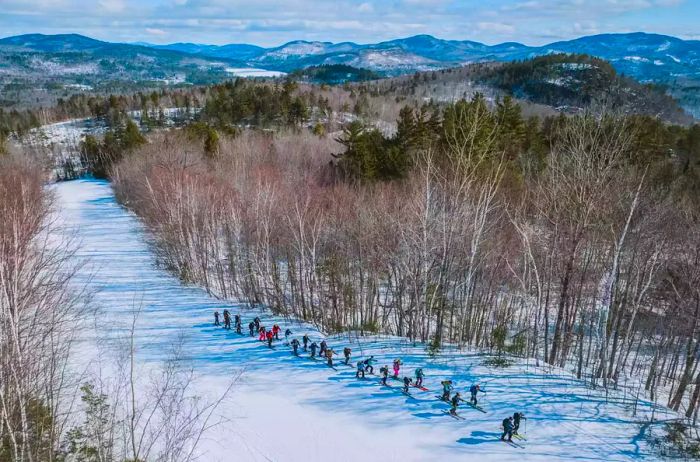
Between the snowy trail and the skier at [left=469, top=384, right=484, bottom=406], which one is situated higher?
the skier at [left=469, top=384, right=484, bottom=406]

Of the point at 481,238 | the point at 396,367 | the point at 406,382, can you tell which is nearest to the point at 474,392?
the point at 406,382

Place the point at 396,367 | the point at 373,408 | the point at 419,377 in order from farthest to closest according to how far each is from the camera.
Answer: the point at 396,367 < the point at 419,377 < the point at 373,408

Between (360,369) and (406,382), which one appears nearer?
(406,382)

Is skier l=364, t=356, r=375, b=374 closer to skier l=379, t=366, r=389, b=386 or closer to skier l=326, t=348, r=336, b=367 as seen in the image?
skier l=379, t=366, r=389, b=386

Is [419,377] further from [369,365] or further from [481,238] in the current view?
[481,238]

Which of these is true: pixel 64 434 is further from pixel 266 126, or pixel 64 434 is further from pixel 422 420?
pixel 266 126

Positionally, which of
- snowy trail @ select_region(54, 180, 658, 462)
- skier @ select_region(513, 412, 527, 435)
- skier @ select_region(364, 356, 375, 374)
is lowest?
snowy trail @ select_region(54, 180, 658, 462)

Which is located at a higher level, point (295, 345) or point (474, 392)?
point (474, 392)

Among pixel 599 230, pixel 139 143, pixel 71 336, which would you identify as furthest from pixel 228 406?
pixel 139 143

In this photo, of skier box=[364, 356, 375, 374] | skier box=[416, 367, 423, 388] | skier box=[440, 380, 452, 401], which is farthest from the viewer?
skier box=[364, 356, 375, 374]

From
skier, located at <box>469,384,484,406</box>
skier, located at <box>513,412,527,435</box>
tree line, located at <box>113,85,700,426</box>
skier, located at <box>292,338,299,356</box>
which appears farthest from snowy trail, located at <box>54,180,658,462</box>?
tree line, located at <box>113,85,700,426</box>
